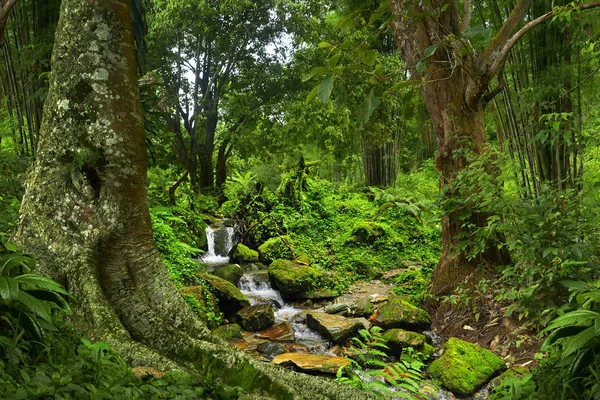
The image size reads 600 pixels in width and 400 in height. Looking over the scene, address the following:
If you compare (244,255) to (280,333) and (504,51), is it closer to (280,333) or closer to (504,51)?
(280,333)

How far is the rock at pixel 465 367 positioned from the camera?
14.5 ft

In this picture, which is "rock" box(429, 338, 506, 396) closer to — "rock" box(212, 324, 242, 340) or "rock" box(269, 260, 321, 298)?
"rock" box(212, 324, 242, 340)

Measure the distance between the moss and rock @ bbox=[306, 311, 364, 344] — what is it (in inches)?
48.9

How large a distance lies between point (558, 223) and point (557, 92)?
3340 mm

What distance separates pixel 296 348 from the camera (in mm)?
5691

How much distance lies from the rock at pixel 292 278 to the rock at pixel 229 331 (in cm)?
183

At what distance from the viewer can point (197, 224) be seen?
8.74 m

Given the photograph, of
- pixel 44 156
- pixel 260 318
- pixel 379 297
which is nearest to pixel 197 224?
pixel 260 318

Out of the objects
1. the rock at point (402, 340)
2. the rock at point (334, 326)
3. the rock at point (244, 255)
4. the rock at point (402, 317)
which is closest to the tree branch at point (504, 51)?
the rock at point (402, 317)

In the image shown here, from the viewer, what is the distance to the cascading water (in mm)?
5879

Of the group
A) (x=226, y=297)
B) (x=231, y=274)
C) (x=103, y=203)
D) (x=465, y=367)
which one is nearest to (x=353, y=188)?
(x=231, y=274)

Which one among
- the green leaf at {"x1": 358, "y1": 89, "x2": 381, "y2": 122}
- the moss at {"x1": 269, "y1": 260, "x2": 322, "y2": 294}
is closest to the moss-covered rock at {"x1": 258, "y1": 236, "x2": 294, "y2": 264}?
the moss at {"x1": 269, "y1": 260, "x2": 322, "y2": 294}

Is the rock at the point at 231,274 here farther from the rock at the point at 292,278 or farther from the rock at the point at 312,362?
the rock at the point at 312,362

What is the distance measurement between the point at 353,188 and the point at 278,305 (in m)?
8.86
